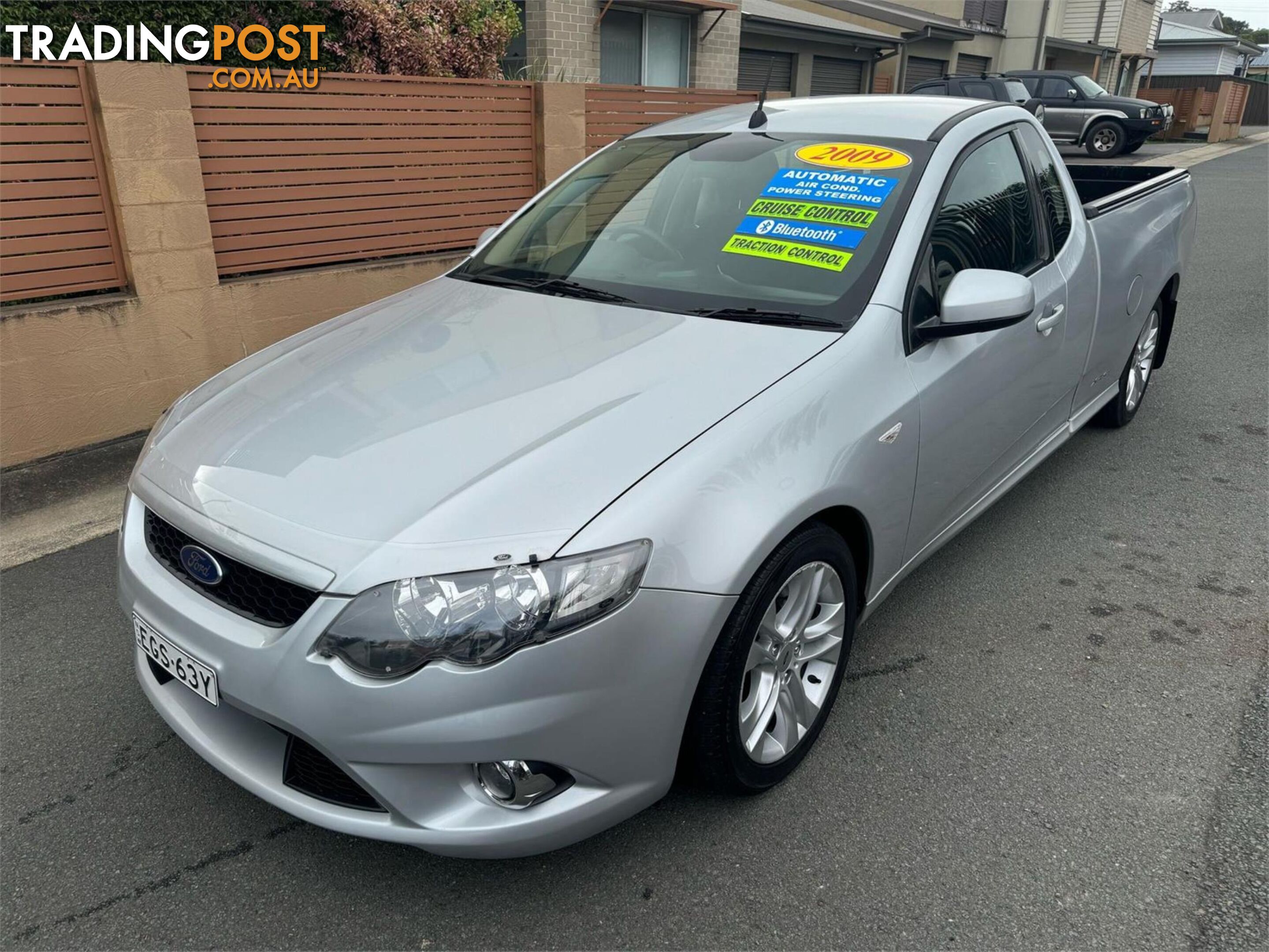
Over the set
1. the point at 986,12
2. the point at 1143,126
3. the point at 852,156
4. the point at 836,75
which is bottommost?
the point at 1143,126

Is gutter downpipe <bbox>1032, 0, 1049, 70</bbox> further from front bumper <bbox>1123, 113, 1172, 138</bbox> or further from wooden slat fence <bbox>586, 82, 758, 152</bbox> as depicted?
wooden slat fence <bbox>586, 82, 758, 152</bbox>

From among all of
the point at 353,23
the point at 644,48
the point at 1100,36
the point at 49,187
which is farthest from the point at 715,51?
the point at 1100,36

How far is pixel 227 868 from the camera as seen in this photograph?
2.26 metres

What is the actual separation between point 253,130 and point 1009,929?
538cm

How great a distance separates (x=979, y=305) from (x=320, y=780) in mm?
2076

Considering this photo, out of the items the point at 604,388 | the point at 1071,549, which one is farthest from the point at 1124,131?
the point at 604,388

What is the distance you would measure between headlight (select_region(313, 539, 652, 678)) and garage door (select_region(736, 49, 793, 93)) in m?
16.5

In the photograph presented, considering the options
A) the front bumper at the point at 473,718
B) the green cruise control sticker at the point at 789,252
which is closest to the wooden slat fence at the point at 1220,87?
the green cruise control sticker at the point at 789,252

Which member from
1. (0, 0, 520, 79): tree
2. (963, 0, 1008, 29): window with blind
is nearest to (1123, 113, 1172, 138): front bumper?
(963, 0, 1008, 29): window with blind

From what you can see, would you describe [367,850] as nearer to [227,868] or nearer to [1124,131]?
[227,868]

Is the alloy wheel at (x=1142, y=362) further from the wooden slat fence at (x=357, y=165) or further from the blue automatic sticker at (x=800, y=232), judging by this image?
the wooden slat fence at (x=357, y=165)

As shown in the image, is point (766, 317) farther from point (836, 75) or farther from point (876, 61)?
point (876, 61)

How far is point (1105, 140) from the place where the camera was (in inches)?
862

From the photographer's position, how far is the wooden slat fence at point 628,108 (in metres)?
7.50
